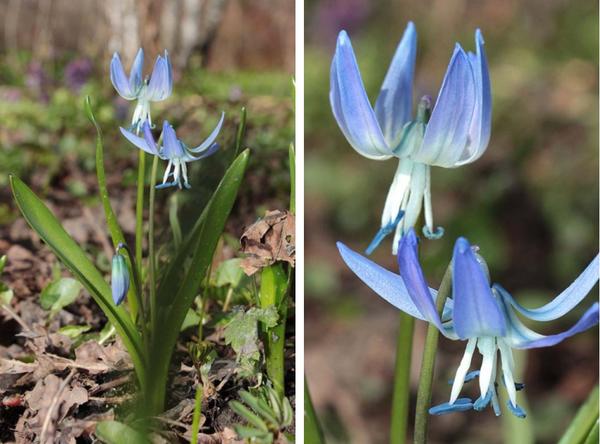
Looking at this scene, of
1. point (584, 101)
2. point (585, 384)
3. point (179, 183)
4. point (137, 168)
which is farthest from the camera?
point (584, 101)

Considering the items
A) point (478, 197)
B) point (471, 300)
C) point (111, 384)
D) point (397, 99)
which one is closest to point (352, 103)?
point (397, 99)

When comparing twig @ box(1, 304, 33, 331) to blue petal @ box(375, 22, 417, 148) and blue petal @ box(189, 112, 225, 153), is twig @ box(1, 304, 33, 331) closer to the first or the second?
blue petal @ box(189, 112, 225, 153)

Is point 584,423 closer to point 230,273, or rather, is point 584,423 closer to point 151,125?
point 230,273

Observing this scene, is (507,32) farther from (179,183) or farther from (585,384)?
(179,183)

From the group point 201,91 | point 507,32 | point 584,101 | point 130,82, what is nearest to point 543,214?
point 584,101

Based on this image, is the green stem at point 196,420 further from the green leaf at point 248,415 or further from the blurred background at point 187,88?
the blurred background at point 187,88

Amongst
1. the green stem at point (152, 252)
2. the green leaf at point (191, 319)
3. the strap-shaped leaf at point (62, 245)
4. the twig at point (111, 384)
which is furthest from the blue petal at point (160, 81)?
the twig at point (111, 384)
